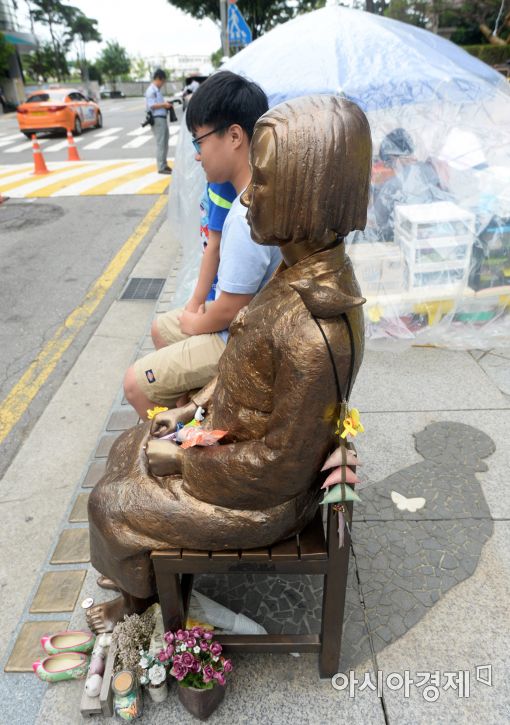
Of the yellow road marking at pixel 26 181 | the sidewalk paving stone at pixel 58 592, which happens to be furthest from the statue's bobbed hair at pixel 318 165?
the yellow road marking at pixel 26 181

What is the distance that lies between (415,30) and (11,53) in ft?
114

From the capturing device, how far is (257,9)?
3088 centimetres

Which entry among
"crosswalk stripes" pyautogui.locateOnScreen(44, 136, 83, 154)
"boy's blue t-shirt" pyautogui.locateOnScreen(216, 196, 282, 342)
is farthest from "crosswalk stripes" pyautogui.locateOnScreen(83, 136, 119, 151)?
"boy's blue t-shirt" pyautogui.locateOnScreen(216, 196, 282, 342)

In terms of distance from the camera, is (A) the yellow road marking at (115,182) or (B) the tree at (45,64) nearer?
(A) the yellow road marking at (115,182)

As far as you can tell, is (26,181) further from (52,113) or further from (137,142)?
(52,113)

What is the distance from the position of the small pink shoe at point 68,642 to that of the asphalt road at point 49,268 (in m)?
1.42

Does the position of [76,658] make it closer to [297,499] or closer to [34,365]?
[297,499]

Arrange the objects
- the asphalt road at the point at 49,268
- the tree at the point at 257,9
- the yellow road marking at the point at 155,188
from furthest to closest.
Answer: the tree at the point at 257,9 < the yellow road marking at the point at 155,188 < the asphalt road at the point at 49,268

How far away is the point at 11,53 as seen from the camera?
31500 mm

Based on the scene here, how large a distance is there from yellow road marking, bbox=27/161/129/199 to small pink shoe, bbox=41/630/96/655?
8738 mm

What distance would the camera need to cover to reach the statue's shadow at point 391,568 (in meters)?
2.02

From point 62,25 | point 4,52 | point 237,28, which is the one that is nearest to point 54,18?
point 62,25

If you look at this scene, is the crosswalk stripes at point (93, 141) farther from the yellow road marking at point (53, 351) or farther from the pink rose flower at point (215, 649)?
the pink rose flower at point (215, 649)

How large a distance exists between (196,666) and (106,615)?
20.5 inches
